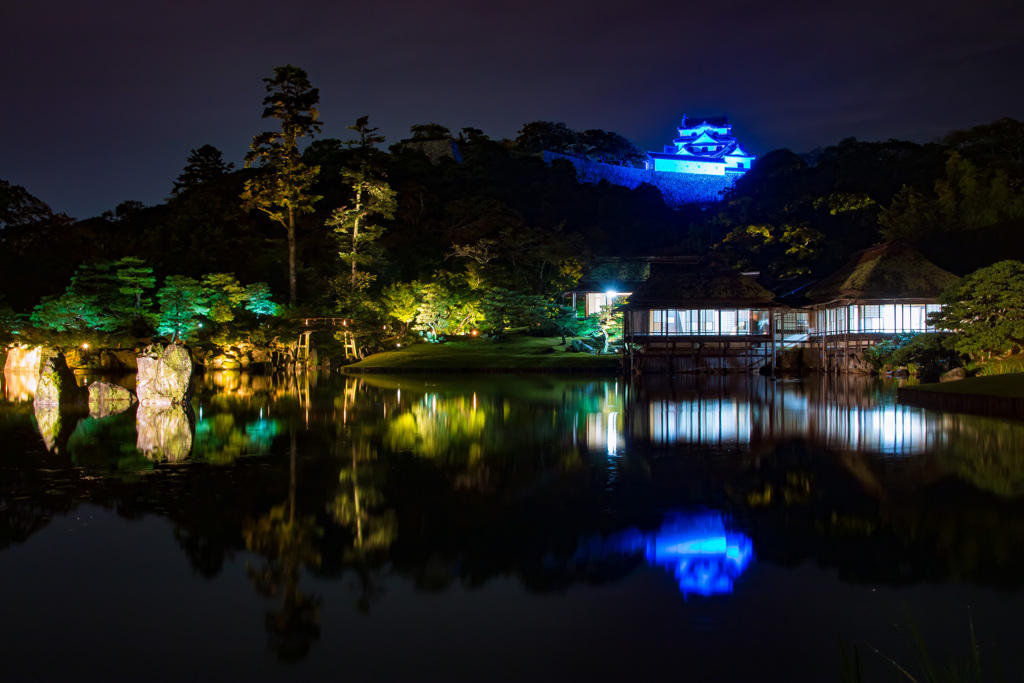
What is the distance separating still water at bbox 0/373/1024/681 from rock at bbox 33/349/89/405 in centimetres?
664

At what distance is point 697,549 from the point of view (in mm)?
6199

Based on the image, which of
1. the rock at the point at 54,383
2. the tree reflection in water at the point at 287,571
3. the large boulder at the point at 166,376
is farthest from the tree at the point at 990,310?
the rock at the point at 54,383

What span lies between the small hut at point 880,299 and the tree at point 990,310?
10778 millimetres

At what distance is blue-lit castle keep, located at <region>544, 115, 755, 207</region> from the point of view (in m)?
72.7

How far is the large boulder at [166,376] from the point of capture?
671 inches

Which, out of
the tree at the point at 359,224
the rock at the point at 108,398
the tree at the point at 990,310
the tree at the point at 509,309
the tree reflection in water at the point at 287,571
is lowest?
the tree reflection in water at the point at 287,571

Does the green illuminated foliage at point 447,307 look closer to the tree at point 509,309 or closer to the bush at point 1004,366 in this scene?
the tree at point 509,309

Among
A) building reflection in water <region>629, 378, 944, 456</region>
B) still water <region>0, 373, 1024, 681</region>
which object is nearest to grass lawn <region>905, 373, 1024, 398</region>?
building reflection in water <region>629, 378, 944, 456</region>

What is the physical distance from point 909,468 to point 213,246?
44282mm

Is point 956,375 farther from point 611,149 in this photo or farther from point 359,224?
point 611,149

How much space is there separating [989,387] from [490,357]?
2224 cm

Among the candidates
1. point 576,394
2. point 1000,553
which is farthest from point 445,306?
point 1000,553

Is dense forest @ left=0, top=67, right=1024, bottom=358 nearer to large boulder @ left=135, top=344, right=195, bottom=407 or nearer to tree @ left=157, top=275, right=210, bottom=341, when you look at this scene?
tree @ left=157, top=275, right=210, bottom=341

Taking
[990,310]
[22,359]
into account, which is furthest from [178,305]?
[990,310]
